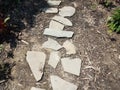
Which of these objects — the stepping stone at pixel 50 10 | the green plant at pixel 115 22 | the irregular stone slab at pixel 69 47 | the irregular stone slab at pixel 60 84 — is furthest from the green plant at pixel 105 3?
the irregular stone slab at pixel 60 84

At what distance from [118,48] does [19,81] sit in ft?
7.28

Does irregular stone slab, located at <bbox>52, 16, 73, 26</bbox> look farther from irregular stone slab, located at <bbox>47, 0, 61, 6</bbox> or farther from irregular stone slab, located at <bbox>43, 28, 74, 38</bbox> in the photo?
irregular stone slab, located at <bbox>47, 0, 61, 6</bbox>

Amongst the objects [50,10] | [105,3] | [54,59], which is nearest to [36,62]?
[54,59]

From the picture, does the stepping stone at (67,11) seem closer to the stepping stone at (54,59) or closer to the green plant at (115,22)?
the green plant at (115,22)

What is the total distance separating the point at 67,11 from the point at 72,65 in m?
1.64

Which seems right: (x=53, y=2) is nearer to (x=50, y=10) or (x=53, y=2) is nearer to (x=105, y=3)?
(x=50, y=10)

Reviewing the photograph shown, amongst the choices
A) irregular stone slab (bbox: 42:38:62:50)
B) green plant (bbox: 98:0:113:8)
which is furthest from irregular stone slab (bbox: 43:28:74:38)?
green plant (bbox: 98:0:113:8)

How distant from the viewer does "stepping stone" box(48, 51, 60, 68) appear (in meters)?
5.40

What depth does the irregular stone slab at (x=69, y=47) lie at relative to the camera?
5688mm

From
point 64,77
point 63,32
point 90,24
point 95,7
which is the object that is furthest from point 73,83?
point 95,7

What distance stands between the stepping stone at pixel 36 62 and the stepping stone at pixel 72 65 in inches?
15.9

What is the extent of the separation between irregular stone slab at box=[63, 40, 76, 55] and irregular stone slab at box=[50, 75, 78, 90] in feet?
2.38

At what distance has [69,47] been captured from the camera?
5762 mm

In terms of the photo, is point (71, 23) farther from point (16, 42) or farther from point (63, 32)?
point (16, 42)
